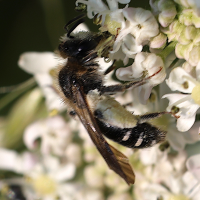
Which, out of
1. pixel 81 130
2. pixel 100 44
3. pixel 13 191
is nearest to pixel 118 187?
pixel 81 130

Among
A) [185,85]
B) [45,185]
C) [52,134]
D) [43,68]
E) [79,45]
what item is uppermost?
[79,45]

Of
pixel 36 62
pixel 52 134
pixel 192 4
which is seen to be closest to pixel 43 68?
pixel 36 62

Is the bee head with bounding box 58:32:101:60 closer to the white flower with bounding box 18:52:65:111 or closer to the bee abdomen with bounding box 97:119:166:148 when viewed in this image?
the bee abdomen with bounding box 97:119:166:148

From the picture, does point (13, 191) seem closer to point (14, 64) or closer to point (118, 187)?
point (118, 187)

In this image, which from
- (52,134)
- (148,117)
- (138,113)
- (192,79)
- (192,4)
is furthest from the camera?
(52,134)

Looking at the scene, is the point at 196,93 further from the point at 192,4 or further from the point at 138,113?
the point at 138,113

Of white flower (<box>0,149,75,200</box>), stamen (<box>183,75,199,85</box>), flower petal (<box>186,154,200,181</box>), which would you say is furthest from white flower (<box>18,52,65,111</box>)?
stamen (<box>183,75,199,85</box>)
